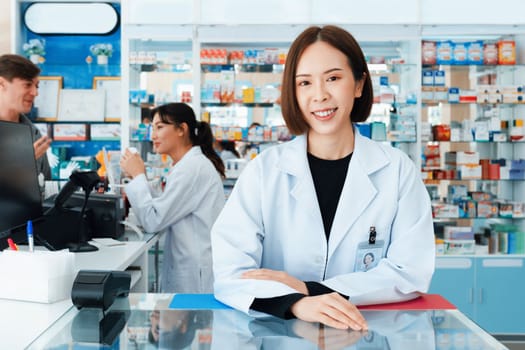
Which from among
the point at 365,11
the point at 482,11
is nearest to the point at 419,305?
the point at 365,11

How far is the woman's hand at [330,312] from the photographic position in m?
1.38

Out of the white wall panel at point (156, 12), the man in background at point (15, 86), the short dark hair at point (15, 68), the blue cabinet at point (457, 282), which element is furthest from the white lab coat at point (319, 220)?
the white wall panel at point (156, 12)

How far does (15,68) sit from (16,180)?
1717 mm

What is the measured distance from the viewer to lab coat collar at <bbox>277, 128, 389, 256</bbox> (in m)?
1.92

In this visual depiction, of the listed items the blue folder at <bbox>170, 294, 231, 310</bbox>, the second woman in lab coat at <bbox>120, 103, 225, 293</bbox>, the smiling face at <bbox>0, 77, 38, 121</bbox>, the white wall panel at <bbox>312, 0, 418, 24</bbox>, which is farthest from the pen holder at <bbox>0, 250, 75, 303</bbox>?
the white wall panel at <bbox>312, 0, 418, 24</bbox>

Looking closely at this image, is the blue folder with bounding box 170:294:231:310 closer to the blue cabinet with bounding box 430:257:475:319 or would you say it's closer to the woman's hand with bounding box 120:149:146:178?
the woman's hand with bounding box 120:149:146:178

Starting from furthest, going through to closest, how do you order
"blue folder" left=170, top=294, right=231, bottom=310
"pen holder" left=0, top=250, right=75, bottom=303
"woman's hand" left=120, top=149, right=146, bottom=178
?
1. "woman's hand" left=120, top=149, right=146, bottom=178
2. "pen holder" left=0, top=250, right=75, bottom=303
3. "blue folder" left=170, top=294, right=231, bottom=310

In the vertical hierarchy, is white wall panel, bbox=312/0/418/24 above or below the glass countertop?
above

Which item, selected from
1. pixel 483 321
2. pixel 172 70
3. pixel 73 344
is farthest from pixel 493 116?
pixel 73 344

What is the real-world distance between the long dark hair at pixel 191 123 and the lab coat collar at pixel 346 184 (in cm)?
183

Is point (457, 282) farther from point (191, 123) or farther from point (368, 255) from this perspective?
point (368, 255)

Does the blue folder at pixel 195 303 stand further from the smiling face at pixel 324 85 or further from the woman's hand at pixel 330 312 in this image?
the smiling face at pixel 324 85

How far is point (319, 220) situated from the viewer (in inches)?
Answer: 76.0

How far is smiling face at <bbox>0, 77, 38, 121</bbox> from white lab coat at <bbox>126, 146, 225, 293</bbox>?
94 centimetres
